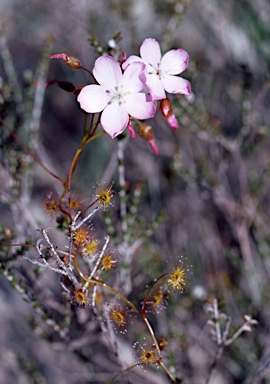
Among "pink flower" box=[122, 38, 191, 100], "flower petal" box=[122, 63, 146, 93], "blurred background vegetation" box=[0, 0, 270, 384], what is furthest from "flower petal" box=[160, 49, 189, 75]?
"blurred background vegetation" box=[0, 0, 270, 384]

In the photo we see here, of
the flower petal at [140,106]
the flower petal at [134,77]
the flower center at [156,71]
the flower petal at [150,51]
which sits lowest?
the flower petal at [140,106]

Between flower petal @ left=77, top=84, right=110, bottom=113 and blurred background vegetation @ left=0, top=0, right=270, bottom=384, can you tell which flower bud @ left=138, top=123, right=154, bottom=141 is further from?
blurred background vegetation @ left=0, top=0, right=270, bottom=384

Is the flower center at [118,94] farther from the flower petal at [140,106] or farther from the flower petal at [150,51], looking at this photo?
the flower petal at [150,51]

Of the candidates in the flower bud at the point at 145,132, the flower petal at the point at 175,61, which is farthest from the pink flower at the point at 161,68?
the flower bud at the point at 145,132

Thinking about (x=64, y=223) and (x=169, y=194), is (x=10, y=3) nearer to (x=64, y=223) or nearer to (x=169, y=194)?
(x=169, y=194)

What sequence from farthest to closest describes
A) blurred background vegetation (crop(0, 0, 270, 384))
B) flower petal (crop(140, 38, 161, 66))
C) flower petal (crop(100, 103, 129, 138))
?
blurred background vegetation (crop(0, 0, 270, 384)) < flower petal (crop(140, 38, 161, 66)) < flower petal (crop(100, 103, 129, 138))

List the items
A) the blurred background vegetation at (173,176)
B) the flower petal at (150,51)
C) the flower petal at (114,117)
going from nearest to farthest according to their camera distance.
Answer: the flower petal at (114,117)
the flower petal at (150,51)
the blurred background vegetation at (173,176)
